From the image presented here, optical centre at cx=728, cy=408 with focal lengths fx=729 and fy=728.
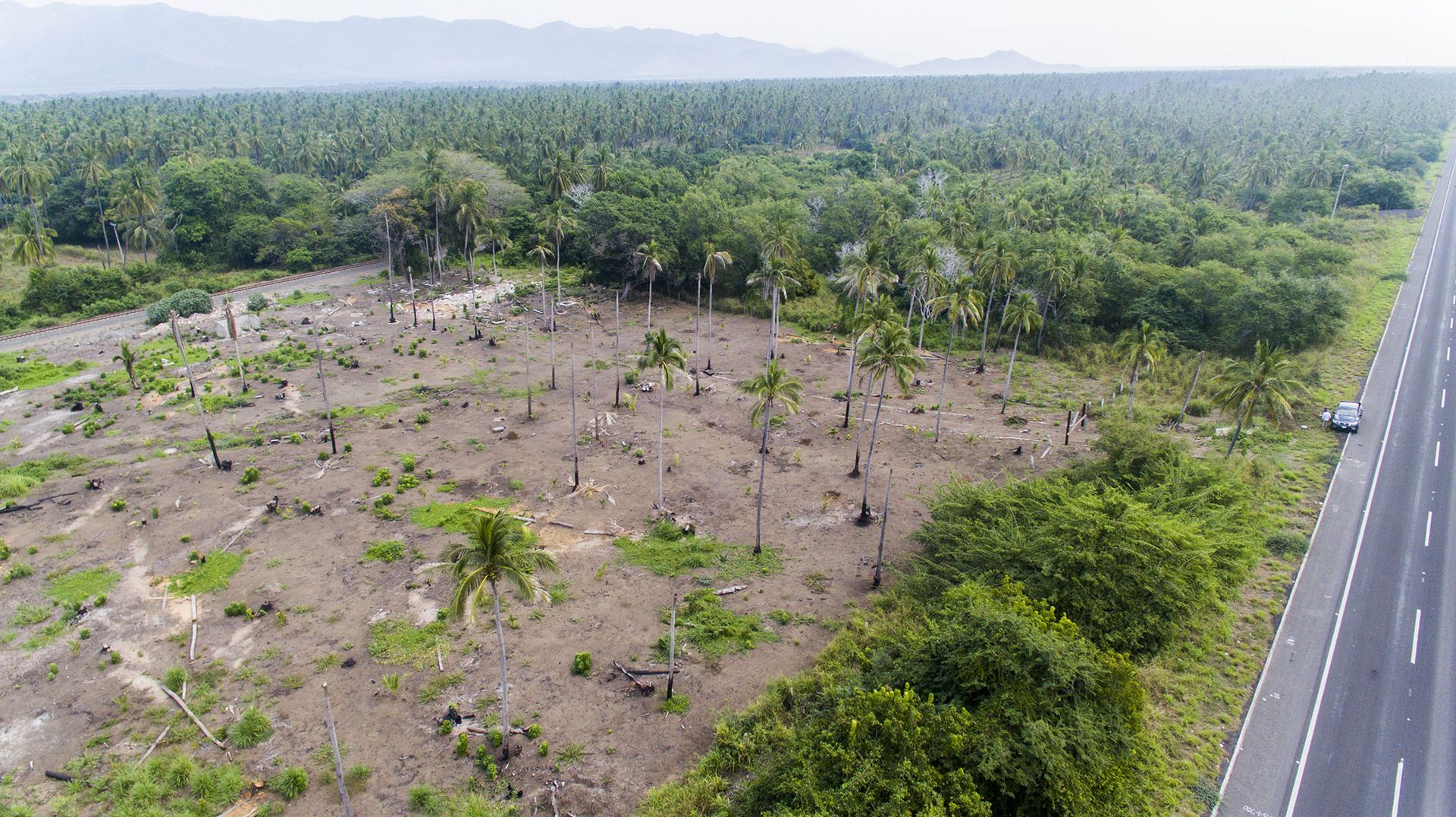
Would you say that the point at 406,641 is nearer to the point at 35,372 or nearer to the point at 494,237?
the point at 35,372

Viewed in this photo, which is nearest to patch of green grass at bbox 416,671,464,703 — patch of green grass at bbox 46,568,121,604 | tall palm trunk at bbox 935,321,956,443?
patch of green grass at bbox 46,568,121,604

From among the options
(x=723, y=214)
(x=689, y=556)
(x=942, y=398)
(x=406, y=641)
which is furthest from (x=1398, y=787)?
(x=723, y=214)

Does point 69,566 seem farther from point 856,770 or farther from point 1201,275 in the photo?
point 1201,275

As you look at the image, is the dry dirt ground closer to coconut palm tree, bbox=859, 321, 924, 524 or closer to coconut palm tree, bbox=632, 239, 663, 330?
coconut palm tree, bbox=859, 321, 924, 524

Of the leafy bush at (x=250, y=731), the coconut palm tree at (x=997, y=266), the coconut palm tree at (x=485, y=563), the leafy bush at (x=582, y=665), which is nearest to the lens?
the coconut palm tree at (x=485, y=563)

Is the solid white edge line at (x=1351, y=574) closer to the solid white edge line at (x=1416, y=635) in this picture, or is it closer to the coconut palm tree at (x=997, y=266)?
the solid white edge line at (x=1416, y=635)

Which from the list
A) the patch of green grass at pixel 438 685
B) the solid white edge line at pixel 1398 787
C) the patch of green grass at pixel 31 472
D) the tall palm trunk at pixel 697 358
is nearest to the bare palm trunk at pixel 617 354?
the tall palm trunk at pixel 697 358

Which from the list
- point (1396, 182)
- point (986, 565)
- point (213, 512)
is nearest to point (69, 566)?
point (213, 512)
